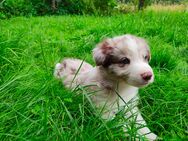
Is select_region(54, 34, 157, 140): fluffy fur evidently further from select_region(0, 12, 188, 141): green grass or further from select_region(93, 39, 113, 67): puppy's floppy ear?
select_region(0, 12, 188, 141): green grass

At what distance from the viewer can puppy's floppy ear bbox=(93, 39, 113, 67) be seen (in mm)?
4492

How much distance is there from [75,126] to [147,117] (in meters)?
0.92

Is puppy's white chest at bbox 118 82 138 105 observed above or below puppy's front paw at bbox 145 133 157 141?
above

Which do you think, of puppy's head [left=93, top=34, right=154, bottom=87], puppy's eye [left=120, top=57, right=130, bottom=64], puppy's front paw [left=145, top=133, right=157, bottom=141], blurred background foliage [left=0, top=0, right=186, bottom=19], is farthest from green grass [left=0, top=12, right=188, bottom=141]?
blurred background foliage [left=0, top=0, right=186, bottom=19]

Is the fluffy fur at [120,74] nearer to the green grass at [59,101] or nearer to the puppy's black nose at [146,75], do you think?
the puppy's black nose at [146,75]

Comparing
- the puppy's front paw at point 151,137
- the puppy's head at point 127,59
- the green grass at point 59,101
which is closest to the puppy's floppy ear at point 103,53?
the puppy's head at point 127,59

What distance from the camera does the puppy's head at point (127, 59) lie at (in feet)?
13.8

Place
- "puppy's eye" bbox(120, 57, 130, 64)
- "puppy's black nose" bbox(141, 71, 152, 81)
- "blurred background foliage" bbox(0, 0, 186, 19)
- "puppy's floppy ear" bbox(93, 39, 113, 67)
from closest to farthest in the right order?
"puppy's black nose" bbox(141, 71, 152, 81) < "puppy's eye" bbox(120, 57, 130, 64) < "puppy's floppy ear" bbox(93, 39, 113, 67) < "blurred background foliage" bbox(0, 0, 186, 19)

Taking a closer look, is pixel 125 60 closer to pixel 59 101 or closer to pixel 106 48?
pixel 106 48

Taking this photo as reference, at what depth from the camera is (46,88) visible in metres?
4.30

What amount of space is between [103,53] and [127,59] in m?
0.28

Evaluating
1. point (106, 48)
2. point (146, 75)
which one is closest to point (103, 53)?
point (106, 48)

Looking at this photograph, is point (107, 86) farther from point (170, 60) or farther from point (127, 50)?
point (170, 60)

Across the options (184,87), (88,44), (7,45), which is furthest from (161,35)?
(7,45)
